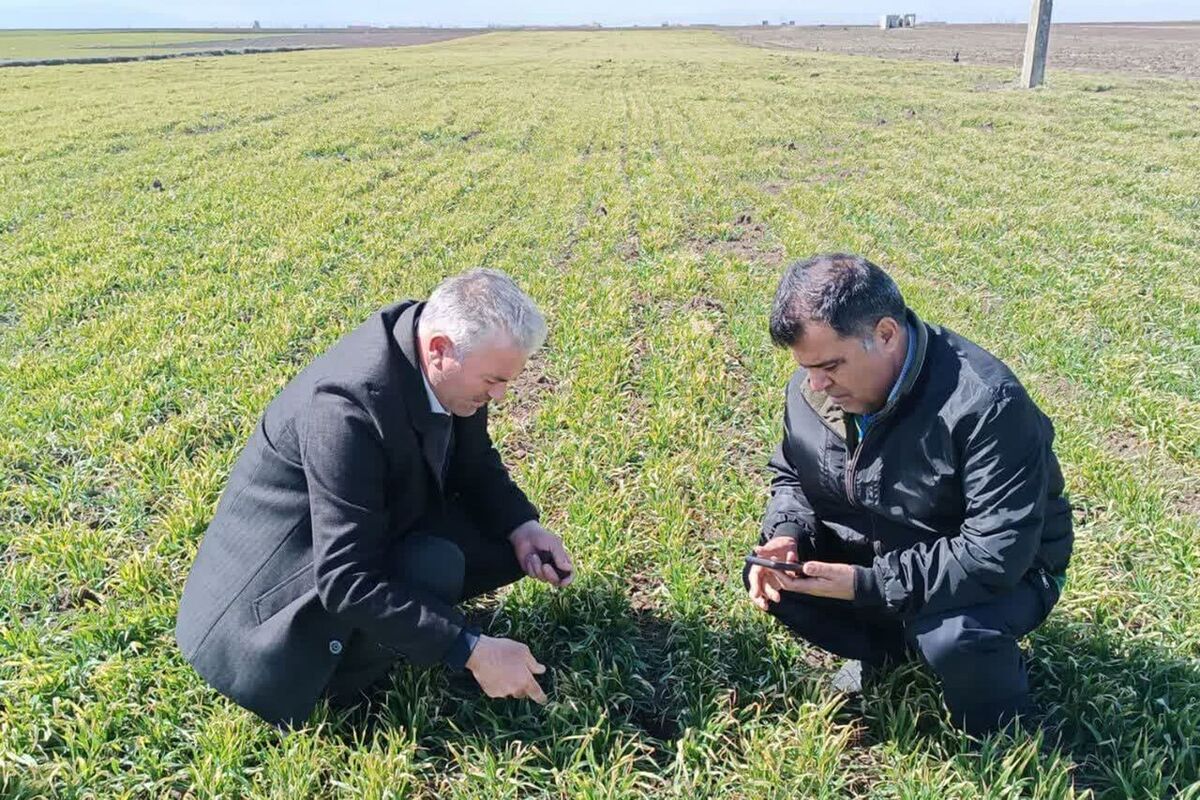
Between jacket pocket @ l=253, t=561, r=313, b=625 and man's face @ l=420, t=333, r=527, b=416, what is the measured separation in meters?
0.67

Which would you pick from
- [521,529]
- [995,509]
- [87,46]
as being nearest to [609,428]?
[521,529]

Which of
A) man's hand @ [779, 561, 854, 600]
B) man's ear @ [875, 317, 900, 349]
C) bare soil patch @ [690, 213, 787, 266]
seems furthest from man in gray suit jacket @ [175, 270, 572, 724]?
bare soil patch @ [690, 213, 787, 266]

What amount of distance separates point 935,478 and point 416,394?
1.60 meters

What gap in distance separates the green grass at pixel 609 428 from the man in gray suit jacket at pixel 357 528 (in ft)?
0.81

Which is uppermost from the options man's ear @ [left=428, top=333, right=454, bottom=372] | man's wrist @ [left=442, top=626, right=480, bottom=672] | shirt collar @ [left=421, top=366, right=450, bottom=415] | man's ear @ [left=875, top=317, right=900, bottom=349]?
man's ear @ [left=875, top=317, right=900, bottom=349]

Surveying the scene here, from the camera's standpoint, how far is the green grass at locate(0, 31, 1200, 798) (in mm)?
2721

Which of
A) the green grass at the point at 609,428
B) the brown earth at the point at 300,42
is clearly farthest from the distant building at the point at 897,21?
the green grass at the point at 609,428

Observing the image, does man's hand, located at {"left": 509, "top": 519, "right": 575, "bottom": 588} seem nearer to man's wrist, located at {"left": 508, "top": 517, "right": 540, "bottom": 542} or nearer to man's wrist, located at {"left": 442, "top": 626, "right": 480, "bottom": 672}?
man's wrist, located at {"left": 508, "top": 517, "right": 540, "bottom": 542}

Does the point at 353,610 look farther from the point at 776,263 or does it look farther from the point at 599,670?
the point at 776,263

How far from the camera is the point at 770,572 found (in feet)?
9.77

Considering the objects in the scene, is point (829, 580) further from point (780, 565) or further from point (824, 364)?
point (824, 364)

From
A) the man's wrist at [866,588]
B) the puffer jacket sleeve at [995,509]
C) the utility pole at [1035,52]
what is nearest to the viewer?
the puffer jacket sleeve at [995,509]

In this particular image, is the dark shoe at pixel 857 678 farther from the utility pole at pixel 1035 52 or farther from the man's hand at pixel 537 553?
the utility pole at pixel 1035 52

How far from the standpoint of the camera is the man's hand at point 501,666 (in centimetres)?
257
